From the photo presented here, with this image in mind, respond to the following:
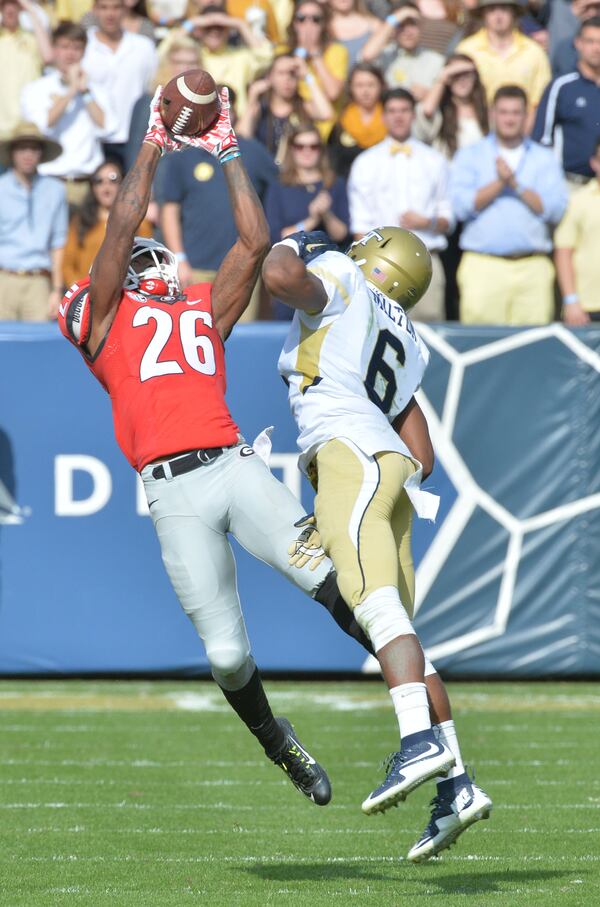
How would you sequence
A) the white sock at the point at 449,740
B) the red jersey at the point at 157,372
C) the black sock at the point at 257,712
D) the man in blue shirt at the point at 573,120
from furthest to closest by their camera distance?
the man in blue shirt at the point at 573,120
the black sock at the point at 257,712
the red jersey at the point at 157,372
the white sock at the point at 449,740

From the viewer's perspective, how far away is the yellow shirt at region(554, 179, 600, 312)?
10.4 metres

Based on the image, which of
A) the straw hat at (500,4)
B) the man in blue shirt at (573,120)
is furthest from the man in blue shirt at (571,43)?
the man in blue shirt at (573,120)

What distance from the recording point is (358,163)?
10.5 metres

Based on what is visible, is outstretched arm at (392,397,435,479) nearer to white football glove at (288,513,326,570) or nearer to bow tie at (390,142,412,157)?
white football glove at (288,513,326,570)

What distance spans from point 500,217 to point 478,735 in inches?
154

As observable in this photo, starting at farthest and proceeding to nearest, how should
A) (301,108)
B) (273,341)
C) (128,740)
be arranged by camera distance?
(301,108), (273,341), (128,740)

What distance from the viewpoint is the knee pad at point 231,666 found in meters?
5.05

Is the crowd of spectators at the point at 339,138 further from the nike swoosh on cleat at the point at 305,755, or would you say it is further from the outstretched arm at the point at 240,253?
the nike swoosh on cleat at the point at 305,755

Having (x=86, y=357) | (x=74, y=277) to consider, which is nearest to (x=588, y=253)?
(x=74, y=277)

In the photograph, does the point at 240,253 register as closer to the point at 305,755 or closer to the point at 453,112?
the point at 305,755

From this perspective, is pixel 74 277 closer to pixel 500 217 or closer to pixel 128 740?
pixel 500 217

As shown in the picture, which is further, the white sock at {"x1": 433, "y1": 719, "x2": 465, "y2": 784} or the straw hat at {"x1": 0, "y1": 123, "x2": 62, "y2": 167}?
the straw hat at {"x1": 0, "y1": 123, "x2": 62, "y2": 167}

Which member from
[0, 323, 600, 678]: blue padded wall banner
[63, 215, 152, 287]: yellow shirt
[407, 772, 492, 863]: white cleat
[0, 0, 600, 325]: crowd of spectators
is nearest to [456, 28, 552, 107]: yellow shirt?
[0, 0, 600, 325]: crowd of spectators

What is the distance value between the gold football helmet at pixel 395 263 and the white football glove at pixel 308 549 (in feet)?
2.95
